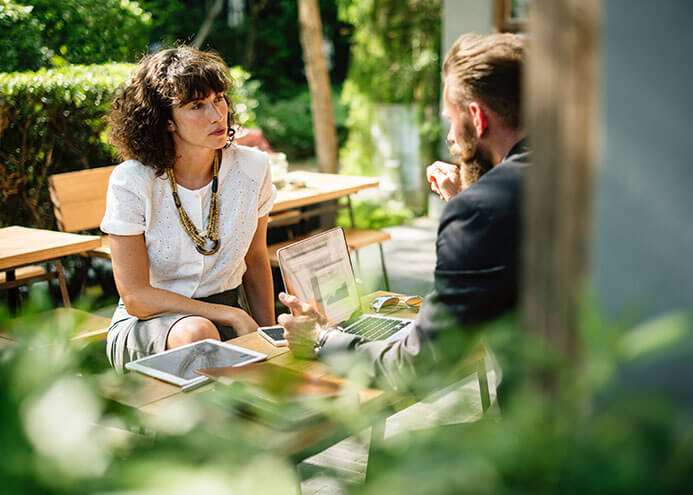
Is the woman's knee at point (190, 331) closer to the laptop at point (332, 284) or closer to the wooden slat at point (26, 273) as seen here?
the laptop at point (332, 284)

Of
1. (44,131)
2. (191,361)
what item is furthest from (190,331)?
(44,131)

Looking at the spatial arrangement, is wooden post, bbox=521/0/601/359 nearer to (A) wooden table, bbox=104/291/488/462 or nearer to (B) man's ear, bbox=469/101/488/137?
(A) wooden table, bbox=104/291/488/462

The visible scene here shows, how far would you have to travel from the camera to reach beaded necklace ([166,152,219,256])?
2936 mm

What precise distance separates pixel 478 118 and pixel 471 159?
145 mm

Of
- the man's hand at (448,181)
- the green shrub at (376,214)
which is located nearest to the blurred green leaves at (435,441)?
the man's hand at (448,181)

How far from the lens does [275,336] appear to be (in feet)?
7.80

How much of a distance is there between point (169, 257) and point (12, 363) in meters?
1.94

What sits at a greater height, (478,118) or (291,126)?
(478,118)

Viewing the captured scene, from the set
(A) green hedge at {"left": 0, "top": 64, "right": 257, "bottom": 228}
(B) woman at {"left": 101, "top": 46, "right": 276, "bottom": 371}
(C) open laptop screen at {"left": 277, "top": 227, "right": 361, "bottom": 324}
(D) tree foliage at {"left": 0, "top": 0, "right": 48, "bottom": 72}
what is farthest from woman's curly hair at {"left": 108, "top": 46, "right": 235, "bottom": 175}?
(D) tree foliage at {"left": 0, "top": 0, "right": 48, "bottom": 72}

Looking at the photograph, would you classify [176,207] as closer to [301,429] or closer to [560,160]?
[301,429]

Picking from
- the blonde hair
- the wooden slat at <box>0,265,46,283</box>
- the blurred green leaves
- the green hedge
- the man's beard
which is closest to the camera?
the blurred green leaves

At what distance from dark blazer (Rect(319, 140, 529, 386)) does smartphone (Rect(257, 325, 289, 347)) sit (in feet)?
1.67

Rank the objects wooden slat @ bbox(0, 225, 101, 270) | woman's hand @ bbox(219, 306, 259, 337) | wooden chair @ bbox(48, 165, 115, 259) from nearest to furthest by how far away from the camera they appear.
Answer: woman's hand @ bbox(219, 306, 259, 337)
wooden slat @ bbox(0, 225, 101, 270)
wooden chair @ bbox(48, 165, 115, 259)

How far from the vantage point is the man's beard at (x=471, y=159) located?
2107 millimetres
